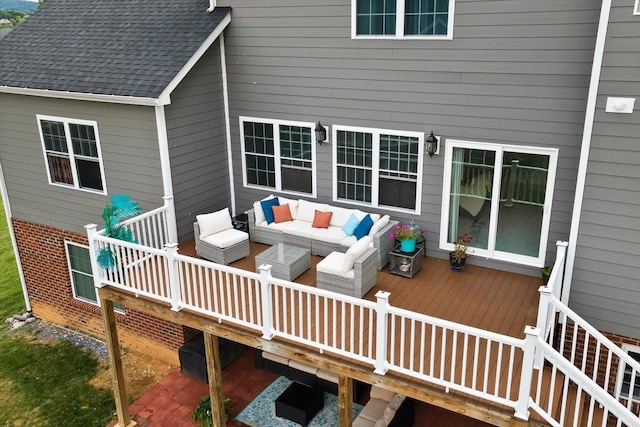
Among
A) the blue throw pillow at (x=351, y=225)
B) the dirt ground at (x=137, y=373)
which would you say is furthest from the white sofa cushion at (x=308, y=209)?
the dirt ground at (x=137, y=373)

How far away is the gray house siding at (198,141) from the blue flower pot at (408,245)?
4.06 metres

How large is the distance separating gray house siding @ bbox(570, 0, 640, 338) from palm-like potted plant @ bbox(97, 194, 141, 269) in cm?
708

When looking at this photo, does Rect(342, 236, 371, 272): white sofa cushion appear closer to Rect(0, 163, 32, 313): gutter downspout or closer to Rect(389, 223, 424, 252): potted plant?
Rect(389, 223, 424, 252): potted plant

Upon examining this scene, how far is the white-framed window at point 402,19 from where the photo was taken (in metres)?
8.78

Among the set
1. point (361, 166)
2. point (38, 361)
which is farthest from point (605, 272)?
point (38, 361)

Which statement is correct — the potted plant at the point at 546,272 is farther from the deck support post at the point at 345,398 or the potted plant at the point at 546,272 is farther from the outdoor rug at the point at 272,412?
the outdoor rug at the point at 272,412

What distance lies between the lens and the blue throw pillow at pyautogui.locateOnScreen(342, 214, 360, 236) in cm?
994

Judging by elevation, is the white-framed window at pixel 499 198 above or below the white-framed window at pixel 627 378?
above

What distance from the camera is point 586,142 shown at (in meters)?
7.48

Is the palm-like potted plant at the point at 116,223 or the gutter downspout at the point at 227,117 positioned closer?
the palm-like potted plant at the point at 116,223

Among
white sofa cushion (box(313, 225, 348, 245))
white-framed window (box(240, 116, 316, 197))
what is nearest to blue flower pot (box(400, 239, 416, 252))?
white sofa cushion (box(313, 225, 348, 245))

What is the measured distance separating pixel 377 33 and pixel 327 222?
3339 millimetres

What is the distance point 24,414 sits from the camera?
10664 mm

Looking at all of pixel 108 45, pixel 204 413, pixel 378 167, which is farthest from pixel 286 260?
pixel 108 45
